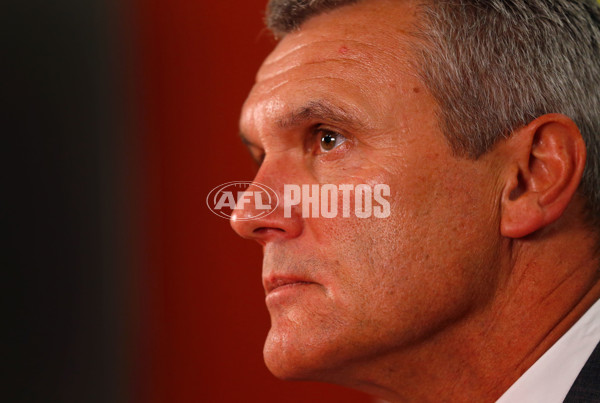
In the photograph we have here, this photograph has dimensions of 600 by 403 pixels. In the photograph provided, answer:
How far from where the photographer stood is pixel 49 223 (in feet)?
3.70

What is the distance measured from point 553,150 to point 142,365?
0.75 m

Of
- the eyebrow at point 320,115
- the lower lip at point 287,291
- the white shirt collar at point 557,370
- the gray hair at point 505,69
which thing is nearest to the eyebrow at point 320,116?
the eyebrow at point 320,115

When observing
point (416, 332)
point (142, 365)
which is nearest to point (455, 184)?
point (416, 332)

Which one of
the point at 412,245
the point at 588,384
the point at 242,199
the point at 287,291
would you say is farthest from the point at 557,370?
the point at 242,199

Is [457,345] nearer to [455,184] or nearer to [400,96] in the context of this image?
[455,184]

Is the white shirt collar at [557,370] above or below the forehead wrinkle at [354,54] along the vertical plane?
below

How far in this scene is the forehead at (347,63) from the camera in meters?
0.83

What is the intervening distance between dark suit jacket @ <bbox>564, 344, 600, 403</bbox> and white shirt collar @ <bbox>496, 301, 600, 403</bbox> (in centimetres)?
5

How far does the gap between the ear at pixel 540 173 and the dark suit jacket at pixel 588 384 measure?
6.7 inches

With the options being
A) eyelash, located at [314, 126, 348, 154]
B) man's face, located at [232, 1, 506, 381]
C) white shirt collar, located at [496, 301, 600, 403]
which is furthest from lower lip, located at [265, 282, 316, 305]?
white shirt collar, located at [496, 301, 600, 403]

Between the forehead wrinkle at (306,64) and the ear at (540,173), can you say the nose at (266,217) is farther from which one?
the ear at (540,173)

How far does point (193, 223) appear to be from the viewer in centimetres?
106

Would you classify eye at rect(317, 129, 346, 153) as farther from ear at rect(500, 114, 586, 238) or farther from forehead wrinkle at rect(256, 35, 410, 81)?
ear at rect(500, 114, 586, 238)

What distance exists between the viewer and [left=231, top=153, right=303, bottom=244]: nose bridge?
842 millimetres
